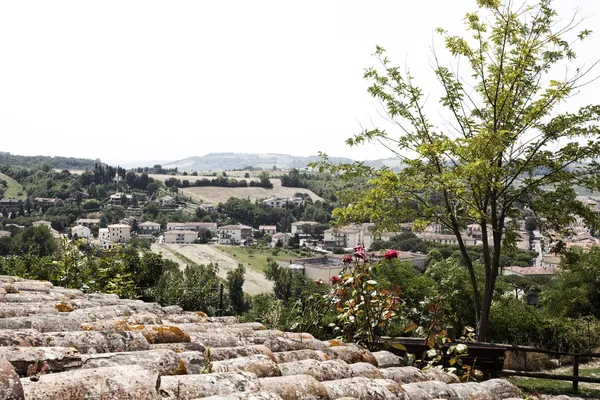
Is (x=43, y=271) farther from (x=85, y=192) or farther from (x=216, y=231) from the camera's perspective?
(x=85, y=192)

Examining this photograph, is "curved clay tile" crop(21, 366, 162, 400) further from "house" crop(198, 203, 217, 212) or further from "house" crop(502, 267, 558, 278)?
"house" crop(198, 203, 217, 212)

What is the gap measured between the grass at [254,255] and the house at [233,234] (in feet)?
37.2

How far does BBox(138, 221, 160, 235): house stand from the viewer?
120188 millimetres

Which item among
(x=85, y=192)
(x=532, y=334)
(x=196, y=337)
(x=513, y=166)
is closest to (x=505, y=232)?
(x=513, y=166)

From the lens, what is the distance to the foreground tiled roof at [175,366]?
184 centimetres

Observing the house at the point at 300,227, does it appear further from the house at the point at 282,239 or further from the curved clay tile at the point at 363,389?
the curved clay tile at the point at 363,389

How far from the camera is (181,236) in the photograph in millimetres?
112125

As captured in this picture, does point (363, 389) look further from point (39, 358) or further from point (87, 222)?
point (87, 222)

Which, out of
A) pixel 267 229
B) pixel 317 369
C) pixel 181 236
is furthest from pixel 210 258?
pixel 317 369

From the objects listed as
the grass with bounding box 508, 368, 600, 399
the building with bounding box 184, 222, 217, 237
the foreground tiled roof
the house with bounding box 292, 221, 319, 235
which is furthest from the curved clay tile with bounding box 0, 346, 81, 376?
the house with bounding box 292, 221, 319, 235

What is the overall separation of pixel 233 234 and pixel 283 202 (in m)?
33.8

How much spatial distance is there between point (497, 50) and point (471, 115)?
128 centimetres

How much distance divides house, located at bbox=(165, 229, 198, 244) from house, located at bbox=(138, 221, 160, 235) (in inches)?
320

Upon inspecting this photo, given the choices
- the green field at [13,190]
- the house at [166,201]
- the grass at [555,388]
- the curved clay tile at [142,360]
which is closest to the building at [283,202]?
the house at [166,201]
